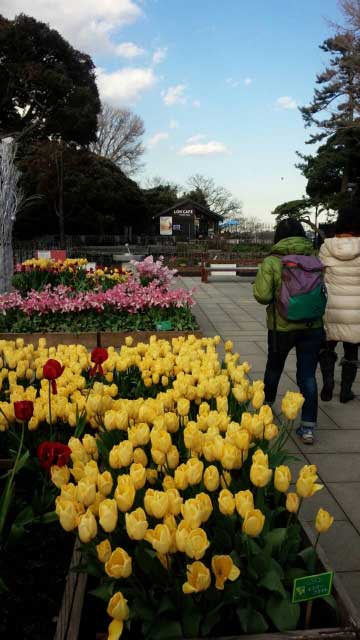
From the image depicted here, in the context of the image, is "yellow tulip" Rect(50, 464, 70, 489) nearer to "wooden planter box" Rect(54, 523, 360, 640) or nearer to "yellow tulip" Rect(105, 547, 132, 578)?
"wooden planter box" Rect(54, 523, 360, 640)

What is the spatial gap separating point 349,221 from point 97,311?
4.30m

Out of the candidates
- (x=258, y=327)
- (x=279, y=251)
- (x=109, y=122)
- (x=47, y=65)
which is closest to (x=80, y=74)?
(x=47, y=65)

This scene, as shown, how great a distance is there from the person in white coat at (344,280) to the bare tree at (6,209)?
7.38 m

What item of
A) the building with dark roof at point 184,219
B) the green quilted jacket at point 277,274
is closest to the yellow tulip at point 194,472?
the green quilted jacket at point 277,274

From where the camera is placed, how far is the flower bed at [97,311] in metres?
7.52

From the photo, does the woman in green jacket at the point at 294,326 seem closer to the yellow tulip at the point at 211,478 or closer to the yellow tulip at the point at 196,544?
the yellow tulip at the point at 211,478

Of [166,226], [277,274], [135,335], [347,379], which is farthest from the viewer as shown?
[166,226]

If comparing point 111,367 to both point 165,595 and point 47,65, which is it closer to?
point 165,595

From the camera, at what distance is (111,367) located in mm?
3312

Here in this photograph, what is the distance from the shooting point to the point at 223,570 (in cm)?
143

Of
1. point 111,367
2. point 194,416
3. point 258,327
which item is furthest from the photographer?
point 258,327

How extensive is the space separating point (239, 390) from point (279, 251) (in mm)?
1685

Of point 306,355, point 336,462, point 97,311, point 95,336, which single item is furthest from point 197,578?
point 97,311

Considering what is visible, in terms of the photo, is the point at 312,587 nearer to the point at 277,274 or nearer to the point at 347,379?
the point at 277,274
